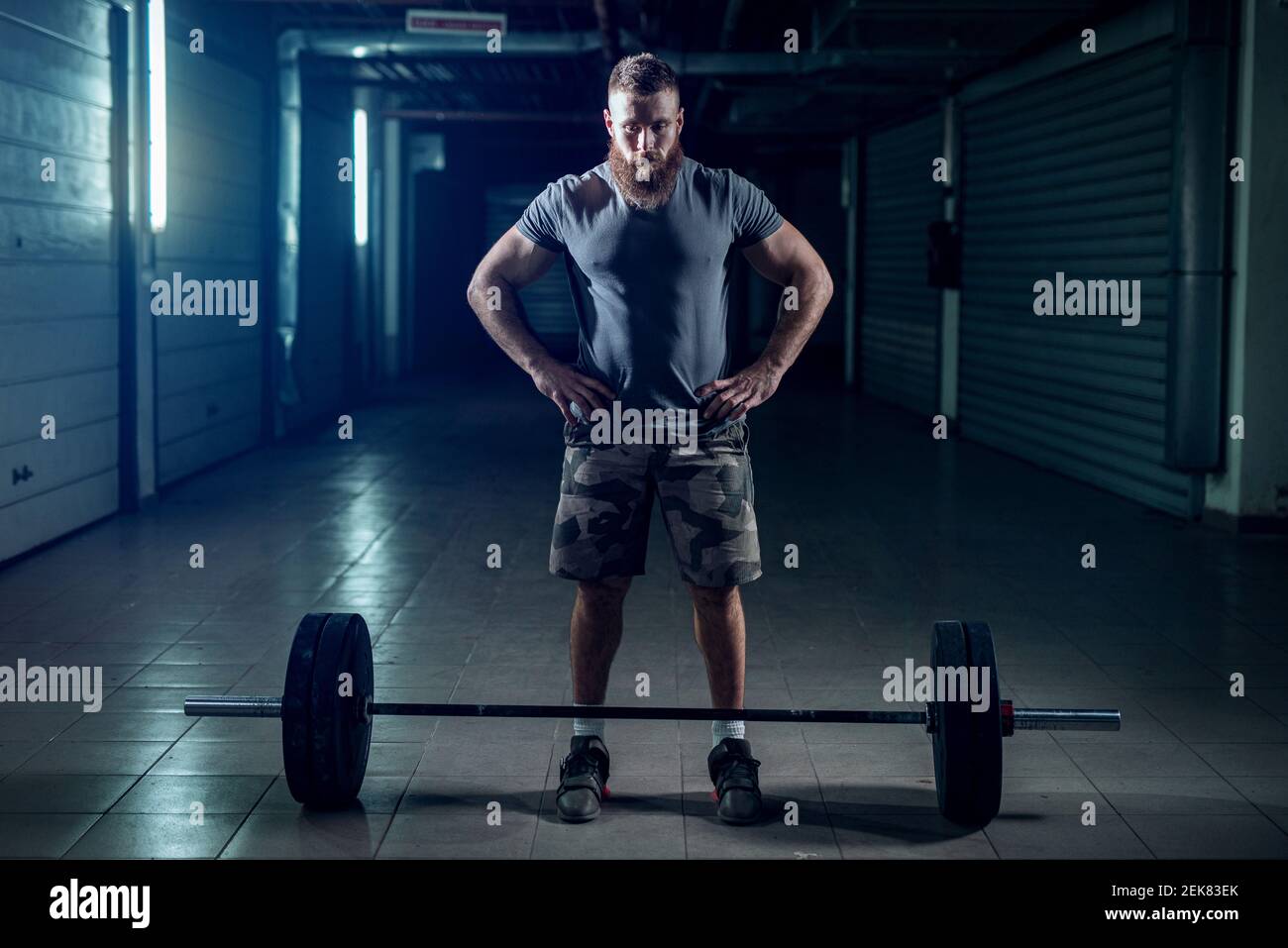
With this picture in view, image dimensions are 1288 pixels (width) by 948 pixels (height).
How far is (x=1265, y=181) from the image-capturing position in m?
7.56

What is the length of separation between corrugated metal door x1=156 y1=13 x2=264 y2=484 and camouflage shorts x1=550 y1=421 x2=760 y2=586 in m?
6.08

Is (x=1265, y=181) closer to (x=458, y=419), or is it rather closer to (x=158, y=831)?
(x=158, y=831)

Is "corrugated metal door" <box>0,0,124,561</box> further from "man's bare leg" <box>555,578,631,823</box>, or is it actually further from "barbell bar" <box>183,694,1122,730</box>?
"man's bare leg" <box>555,578,631,823</box>

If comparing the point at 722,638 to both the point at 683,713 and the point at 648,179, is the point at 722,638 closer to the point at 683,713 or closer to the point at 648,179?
the point at 683,713

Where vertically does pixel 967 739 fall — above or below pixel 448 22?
below

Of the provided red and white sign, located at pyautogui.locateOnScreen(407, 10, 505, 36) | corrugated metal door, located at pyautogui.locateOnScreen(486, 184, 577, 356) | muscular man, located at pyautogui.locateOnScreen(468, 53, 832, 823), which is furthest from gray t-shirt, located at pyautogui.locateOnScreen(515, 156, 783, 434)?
corrugated metal door, located at pyautogui.locateOnScreen(486, 184, 577, 356)

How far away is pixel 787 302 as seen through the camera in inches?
142

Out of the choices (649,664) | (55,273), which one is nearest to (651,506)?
(649,664)

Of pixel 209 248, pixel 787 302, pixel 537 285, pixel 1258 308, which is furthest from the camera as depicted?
pixel 537 285

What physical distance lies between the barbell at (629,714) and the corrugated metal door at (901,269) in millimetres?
10091

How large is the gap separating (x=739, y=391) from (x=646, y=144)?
0.60m

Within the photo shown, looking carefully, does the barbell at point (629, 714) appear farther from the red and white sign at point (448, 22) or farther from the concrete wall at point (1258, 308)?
the red and white sign at point (448, 22)

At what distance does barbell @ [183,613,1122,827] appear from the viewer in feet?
10.9
